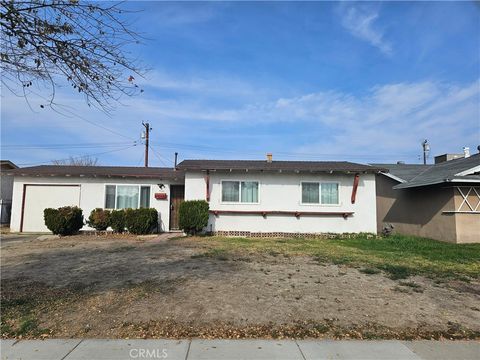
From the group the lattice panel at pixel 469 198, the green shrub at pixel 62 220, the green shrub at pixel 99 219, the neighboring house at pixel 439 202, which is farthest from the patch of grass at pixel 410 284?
the green shrub at pixel 62 220

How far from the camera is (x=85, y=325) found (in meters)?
4.94

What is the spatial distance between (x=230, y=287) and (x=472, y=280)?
5.25 m

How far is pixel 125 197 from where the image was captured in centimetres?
1731

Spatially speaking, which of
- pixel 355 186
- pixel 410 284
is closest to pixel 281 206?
pixel 355 186

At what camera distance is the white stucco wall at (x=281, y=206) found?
15883 millimetres

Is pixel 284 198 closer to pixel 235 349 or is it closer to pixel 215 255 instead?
pixel 215 255

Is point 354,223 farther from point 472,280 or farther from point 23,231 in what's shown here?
point 23,231

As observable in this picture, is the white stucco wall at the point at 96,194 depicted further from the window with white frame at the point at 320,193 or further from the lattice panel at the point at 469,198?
the lattice panel at the point at 469,198

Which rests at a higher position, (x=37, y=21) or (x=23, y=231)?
(x=37, y=21)

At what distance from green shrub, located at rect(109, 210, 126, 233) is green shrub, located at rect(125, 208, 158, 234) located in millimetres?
231

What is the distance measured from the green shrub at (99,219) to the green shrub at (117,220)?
206mm

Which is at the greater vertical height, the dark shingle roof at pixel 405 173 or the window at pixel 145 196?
the dark shingle roof at pixel 405 173

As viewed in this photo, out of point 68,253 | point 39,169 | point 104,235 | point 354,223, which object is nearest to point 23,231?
point 39,169

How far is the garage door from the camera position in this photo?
17516 millimetres
